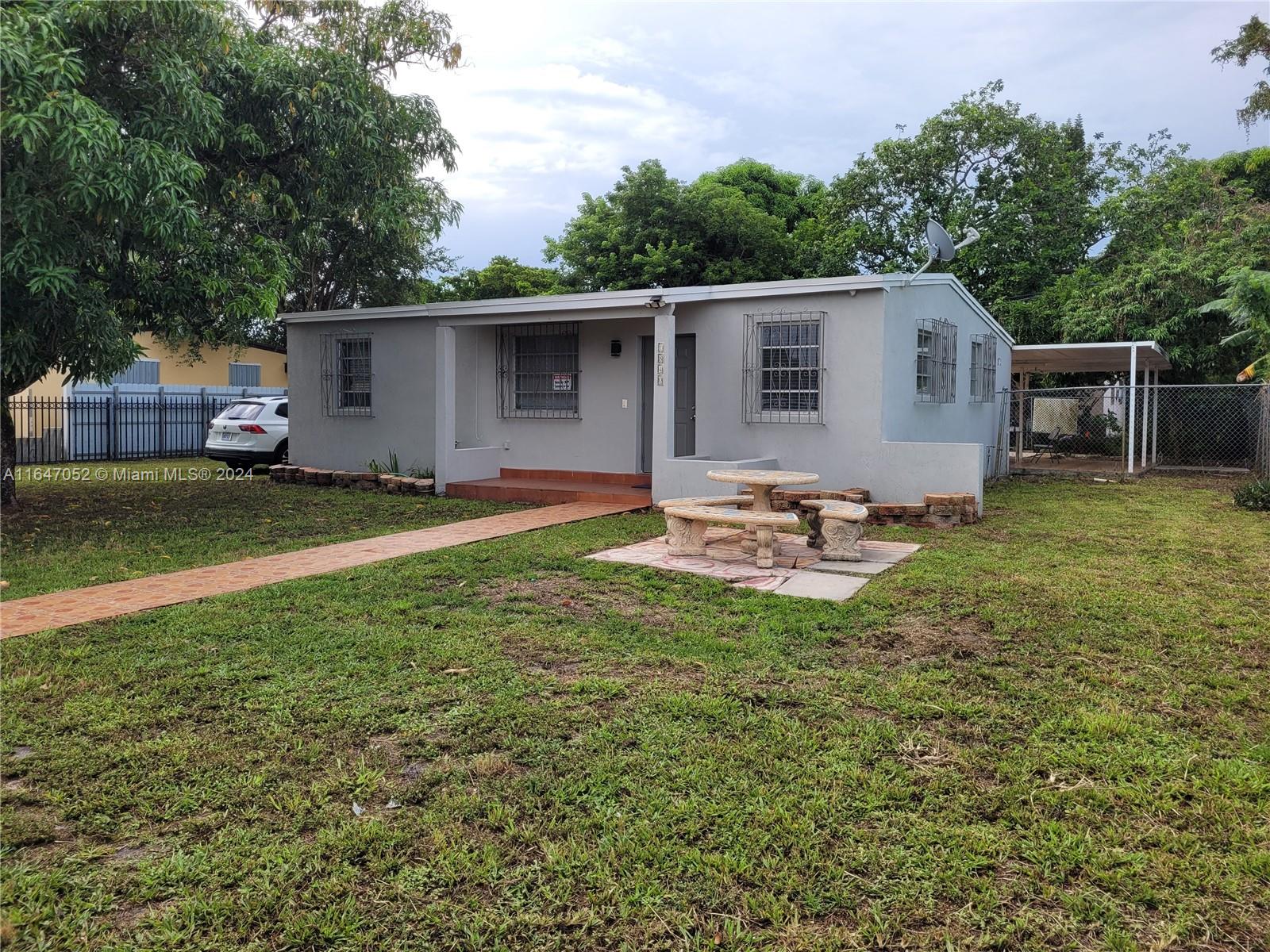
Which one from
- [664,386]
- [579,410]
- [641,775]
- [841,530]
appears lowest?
[641,775]

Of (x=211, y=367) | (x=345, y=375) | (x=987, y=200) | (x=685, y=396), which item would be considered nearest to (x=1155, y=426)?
(x=987, y=200)

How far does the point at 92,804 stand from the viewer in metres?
3.02

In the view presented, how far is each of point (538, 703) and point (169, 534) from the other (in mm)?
6381

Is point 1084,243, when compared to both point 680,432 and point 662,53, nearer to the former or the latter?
point 662,53

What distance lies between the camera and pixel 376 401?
13602 mm

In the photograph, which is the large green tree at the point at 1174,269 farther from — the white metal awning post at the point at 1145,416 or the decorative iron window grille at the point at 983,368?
the decorative iron window grille at the point at 983,368

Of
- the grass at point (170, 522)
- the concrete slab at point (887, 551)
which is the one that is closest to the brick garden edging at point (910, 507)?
the concrete slab at point (887, 551)

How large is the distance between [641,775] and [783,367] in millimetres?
8112

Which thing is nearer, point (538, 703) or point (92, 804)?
point (92, 804)

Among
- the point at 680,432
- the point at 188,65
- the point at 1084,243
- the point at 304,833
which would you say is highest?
the point at 1084,243

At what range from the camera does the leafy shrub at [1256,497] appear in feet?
35.6

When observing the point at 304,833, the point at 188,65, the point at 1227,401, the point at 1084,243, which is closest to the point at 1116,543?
the point at 304,833

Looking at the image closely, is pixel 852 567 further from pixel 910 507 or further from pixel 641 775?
pixel 641 775

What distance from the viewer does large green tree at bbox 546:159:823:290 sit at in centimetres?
2411
